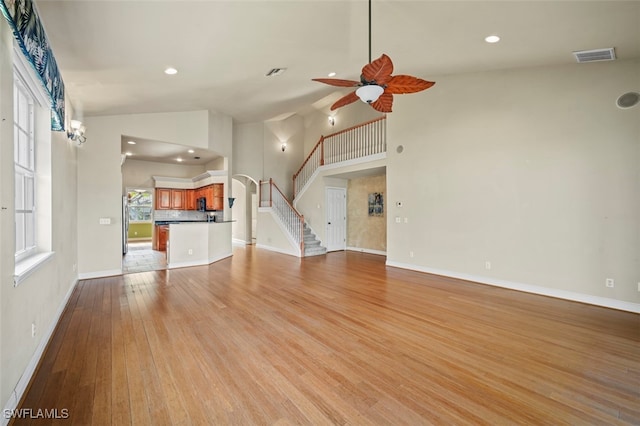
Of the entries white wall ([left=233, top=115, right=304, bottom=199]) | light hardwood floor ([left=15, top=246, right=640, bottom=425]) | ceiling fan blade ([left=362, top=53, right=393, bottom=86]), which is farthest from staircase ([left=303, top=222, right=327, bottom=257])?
ceiling fan blade ([left=362, top=53, right=393, bottom=86])

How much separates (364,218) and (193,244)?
504 cm

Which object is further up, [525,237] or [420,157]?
[420,157]

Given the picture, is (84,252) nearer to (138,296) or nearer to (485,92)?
(138,296)

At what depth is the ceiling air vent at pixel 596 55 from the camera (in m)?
3.60

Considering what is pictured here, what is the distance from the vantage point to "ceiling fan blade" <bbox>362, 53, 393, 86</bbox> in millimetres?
2661

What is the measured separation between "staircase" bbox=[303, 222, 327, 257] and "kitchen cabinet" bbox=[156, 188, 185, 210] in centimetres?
438

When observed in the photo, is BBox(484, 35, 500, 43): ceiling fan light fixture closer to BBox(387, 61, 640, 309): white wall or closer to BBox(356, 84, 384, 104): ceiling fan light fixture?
BBox(387, 61, 640, 309): white wall

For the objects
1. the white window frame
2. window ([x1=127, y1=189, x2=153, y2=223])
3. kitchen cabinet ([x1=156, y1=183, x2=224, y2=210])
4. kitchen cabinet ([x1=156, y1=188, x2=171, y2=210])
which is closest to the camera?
the white window frame

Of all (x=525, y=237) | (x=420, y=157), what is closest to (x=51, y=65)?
(x=420, y=157)

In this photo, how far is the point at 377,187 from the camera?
28.2 feet

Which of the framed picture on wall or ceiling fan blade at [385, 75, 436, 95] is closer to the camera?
ceiling fan blade at [385, 75, 436, 95]

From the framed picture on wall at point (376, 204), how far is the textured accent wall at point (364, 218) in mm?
95

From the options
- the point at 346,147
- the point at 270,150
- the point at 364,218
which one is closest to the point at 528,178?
the point at 346,147

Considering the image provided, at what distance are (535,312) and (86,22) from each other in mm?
6075
